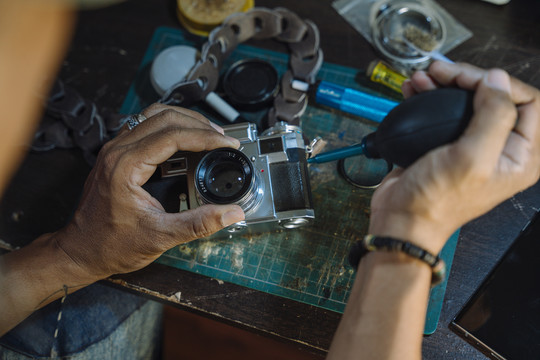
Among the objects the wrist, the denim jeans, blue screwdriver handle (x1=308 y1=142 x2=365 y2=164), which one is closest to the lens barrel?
blue screwdriver handle (x1=308 y1=142 x2=365 y2=164)

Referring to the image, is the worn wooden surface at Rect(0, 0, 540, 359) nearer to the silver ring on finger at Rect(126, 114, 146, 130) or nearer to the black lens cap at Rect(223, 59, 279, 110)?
the black lens cap at Rect(223, 59, 279, 110)

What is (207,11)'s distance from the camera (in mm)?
1352

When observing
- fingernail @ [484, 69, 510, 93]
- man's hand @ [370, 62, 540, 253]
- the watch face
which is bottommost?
the watch face

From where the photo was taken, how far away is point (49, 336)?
108 centimetres

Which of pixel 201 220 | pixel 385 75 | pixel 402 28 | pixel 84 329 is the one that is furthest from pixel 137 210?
pixel 402 28

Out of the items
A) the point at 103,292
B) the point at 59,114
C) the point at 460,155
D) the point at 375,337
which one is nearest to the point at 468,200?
the point at 460,155

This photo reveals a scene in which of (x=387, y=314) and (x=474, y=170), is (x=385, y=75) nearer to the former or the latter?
(x=474, y=170)

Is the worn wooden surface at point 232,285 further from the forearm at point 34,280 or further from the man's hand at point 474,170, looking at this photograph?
the man's hand at point 474,170

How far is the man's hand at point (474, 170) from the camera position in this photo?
2.20 feet

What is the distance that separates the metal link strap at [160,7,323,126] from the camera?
1.20 metres

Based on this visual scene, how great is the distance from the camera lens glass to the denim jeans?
458 mm

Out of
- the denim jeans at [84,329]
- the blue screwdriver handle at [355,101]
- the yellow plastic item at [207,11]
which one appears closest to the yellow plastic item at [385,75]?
the blue screwdriver handle at [355,101]

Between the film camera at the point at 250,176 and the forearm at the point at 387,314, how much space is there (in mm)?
284

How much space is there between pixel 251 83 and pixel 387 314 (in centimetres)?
79
